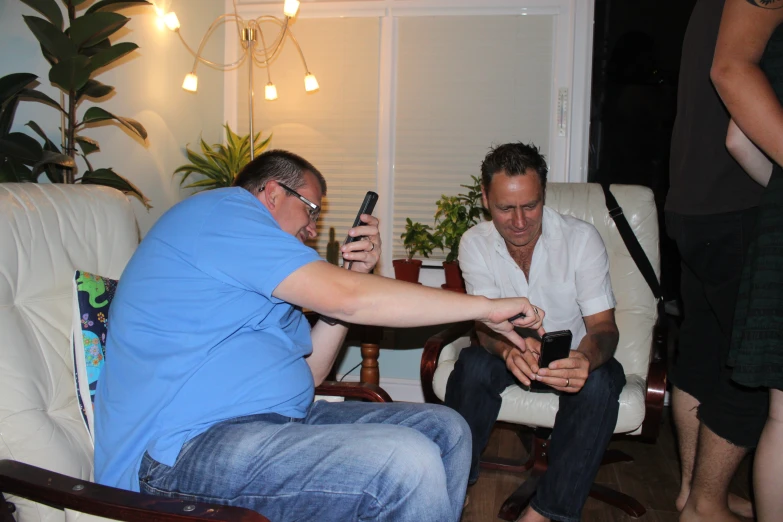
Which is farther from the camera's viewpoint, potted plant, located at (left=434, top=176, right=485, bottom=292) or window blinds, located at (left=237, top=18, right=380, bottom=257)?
window blinds, located at (left=237, top=18, right=380, bottom=257)

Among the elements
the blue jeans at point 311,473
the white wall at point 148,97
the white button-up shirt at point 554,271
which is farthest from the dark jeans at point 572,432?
the white wall at point 148,97

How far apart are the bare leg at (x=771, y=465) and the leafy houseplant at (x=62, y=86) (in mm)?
2155

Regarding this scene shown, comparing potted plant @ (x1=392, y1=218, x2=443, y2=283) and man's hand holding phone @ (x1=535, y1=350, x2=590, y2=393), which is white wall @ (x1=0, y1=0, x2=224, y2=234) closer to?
potted plant @ (x1=392, y1=218, x2=443, y2=283)

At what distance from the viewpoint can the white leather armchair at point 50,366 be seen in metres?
1.10

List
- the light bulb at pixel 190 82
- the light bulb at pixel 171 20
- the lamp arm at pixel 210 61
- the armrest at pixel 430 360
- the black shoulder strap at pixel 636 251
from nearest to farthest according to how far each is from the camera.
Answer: the armrest at pixel 430 360 → the black shoulder strap at pixel 636 251 → the light bulb at pixel 171 20 → the light bulb at pixel 190 82 → the lamp arm at pixel 210 61

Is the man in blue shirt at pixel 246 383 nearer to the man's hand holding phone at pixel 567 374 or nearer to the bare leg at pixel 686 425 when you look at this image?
the man's hand holding phone at pixel 567 374

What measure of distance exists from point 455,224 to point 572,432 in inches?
52.8

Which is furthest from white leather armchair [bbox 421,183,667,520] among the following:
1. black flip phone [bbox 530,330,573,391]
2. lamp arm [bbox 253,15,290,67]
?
lamp arm [bbox 253,15,290,67]

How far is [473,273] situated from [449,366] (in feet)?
1.13

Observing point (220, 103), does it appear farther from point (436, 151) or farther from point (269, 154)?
point (269, 154)

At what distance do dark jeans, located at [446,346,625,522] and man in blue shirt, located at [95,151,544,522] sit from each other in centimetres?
63

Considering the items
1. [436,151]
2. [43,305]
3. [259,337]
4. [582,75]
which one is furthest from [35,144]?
[582,75]

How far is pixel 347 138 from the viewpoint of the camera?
11.5 feet

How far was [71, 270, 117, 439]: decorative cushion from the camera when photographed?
4.68ft
